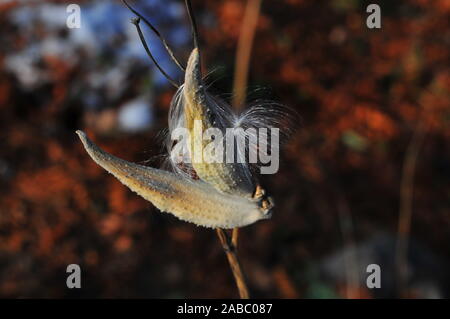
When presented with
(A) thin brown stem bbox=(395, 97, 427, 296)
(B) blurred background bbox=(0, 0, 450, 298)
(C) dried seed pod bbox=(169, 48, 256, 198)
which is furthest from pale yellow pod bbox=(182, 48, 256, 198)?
(A) thin brown stem bbox=(395, 97, 427, 296)

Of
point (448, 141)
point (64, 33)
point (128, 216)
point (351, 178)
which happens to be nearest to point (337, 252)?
point (351, 178)

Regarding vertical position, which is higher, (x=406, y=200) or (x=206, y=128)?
(x=406, y=200)

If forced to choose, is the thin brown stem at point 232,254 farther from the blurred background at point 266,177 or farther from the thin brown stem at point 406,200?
the thin brown stem at point 406,200

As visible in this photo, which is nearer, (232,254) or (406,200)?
(232,254)

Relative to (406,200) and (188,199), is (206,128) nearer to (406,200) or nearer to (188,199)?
(188,199)

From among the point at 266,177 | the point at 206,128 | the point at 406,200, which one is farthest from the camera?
the point at 406,200

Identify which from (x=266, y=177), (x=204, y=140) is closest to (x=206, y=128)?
(x=204, y=140)

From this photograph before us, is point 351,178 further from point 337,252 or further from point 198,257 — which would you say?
point 198,257
